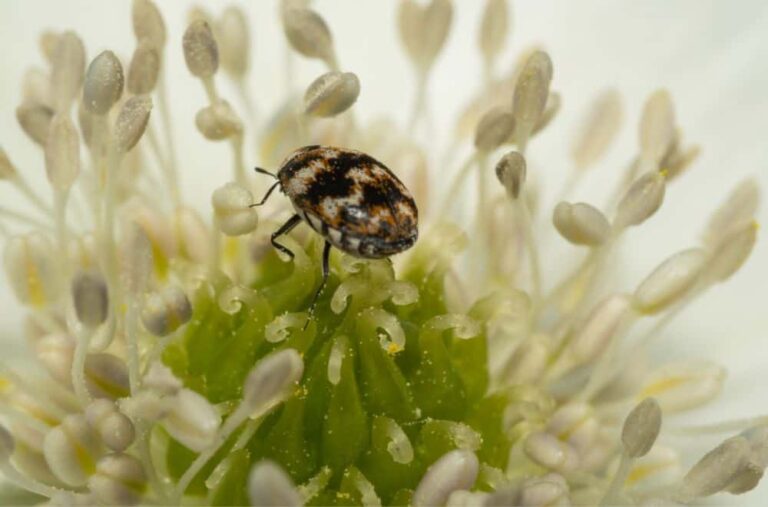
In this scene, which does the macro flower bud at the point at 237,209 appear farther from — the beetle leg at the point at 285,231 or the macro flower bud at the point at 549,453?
the macro flower bud at the point at 549,453

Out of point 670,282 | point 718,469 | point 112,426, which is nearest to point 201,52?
point 112,426

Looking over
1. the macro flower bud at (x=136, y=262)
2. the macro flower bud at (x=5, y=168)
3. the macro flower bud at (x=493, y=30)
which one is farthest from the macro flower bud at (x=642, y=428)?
the macro flower bud at (x=5, y=168)

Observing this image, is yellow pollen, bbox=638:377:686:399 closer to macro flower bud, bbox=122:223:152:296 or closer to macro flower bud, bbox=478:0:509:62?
macro flower bud, bbox=478:0:509:62

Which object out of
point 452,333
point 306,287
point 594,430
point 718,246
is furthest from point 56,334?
point 718,246

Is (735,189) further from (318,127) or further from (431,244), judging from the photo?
(318,127)

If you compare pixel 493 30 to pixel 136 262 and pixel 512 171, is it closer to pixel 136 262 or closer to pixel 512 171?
pixel 512 171

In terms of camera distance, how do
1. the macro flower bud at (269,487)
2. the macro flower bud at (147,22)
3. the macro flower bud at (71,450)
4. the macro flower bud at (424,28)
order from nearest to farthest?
the macro flower bud at (269,487) < the macro flower bud at (71,450) < the macro flower bud at (147,22) < the macro flower bud at (424,28)
